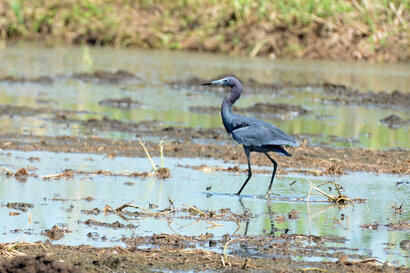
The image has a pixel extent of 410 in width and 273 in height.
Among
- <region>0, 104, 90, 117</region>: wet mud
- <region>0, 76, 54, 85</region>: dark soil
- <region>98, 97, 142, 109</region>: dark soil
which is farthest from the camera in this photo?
<region>0, 76, 54, 85</region>: dark soil

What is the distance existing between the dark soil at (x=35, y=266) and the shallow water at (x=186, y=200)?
1.57 meters

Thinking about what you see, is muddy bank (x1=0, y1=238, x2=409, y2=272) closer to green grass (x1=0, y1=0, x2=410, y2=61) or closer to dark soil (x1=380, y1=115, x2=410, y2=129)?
dark soil (x1=380, y1=115, x2=410, y2=129)

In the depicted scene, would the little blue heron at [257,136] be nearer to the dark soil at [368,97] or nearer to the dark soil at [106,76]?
the dark soil at [368,97]

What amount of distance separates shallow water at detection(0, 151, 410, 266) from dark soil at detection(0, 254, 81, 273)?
1567mm

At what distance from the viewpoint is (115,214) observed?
8664 mm

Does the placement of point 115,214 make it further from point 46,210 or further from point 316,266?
point 316,266

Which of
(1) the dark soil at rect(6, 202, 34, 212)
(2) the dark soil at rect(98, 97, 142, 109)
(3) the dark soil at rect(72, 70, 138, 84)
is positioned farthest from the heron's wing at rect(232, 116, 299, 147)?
(3) the dark soil at rect(72, 70, 138, 84)

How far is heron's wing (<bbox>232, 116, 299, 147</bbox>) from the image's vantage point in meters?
10.1

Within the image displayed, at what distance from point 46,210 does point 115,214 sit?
2.26 ft

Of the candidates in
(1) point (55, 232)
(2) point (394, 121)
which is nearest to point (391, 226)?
(1) point (55, 232)

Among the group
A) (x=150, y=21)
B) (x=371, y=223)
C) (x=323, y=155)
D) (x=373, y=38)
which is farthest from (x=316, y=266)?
(x=150, y=21)

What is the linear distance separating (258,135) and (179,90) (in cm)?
1094

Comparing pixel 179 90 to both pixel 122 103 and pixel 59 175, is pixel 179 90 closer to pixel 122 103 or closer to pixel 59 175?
pixel 122 103

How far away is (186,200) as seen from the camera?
9.65 metres
